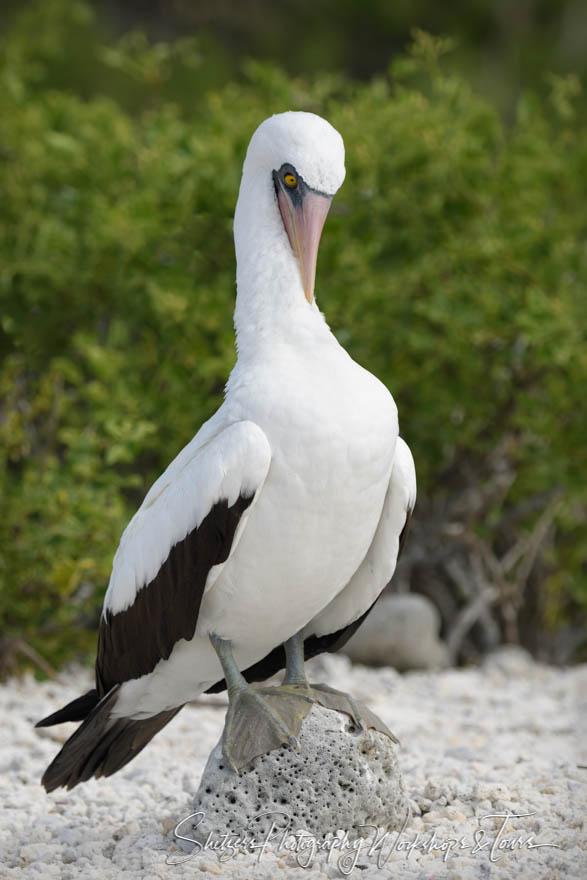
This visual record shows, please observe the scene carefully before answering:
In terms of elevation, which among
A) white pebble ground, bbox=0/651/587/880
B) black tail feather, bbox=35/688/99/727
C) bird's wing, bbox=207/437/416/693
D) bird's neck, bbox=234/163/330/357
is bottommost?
white pebble ground, bbox=0/651/587/880

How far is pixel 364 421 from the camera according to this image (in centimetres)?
346

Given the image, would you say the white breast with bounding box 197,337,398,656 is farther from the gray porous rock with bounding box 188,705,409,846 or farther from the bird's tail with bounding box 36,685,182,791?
the bird's tail with bounding box 36,685,182,791

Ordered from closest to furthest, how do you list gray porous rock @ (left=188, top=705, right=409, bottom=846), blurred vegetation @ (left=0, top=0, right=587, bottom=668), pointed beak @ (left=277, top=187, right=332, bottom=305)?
gray porous rock @ (left=188, top=705, right=409, bottom=846) → pointed beak @ (left=277, top=187, right=332, bottom=305) → blurred vegetation @ (left=0, top=0, right=587, bottom=668)

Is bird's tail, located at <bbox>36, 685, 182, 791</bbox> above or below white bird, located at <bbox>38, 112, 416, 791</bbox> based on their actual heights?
below

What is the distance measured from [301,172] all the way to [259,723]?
5.54ft

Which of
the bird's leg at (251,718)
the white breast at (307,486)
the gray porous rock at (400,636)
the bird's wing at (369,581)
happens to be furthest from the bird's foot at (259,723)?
the gray porous rock at (400,636)

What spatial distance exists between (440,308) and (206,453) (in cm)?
290

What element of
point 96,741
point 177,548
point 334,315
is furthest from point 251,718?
point 334,315

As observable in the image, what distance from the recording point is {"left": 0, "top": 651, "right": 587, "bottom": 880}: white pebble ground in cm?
345

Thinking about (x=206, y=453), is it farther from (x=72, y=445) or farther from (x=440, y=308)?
(x=440, y=308)

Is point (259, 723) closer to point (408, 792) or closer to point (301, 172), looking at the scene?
point (408, 792)

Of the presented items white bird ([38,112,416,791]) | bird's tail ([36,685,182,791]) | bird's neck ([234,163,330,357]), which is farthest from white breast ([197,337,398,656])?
bird's tail ([36,685,182,791])

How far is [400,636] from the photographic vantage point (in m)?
7.04

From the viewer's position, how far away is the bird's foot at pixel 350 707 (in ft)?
12.2
